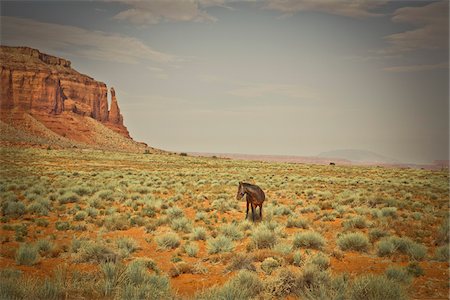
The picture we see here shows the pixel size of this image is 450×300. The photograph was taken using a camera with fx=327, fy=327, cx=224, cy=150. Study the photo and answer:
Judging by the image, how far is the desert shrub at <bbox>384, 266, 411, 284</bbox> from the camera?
7.41 meters

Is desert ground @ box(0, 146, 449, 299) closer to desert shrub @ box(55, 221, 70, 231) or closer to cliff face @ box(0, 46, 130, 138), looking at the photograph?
desert shrub @ box(55, 221, 70, 231)

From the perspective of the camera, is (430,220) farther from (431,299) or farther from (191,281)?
(191,281)

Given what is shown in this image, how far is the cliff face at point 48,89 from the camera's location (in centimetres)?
11875

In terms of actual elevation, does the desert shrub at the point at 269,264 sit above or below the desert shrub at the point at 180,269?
above

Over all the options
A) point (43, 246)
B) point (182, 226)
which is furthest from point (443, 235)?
point (43, 246)

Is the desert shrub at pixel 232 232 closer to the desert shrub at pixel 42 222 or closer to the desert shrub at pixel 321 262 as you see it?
the desert shrub at pixel 321 262

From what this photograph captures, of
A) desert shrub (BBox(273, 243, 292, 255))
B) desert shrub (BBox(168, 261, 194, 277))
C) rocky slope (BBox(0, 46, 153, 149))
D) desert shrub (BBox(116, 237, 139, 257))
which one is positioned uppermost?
rocky slope (BBox(0, 46, 153, 149))

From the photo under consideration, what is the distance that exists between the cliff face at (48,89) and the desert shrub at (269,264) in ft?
410

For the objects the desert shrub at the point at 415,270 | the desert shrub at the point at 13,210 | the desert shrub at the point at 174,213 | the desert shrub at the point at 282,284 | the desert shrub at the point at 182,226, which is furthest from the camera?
the desert shrub at the point at 174,213

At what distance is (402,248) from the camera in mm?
9969

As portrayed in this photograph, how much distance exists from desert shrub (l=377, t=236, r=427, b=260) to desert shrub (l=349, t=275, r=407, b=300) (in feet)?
12.7

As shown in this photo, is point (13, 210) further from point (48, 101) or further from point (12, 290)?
point (48, 101)

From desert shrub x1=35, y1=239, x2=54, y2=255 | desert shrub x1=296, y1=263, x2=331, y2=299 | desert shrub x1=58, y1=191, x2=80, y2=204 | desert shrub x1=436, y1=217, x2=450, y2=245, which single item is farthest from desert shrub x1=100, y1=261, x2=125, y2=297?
desert shrub x1=58, y1=191, x2=80, y2=204

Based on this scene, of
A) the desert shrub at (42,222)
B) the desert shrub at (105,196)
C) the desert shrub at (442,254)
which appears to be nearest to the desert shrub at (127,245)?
the desert shrub at (42,222)
